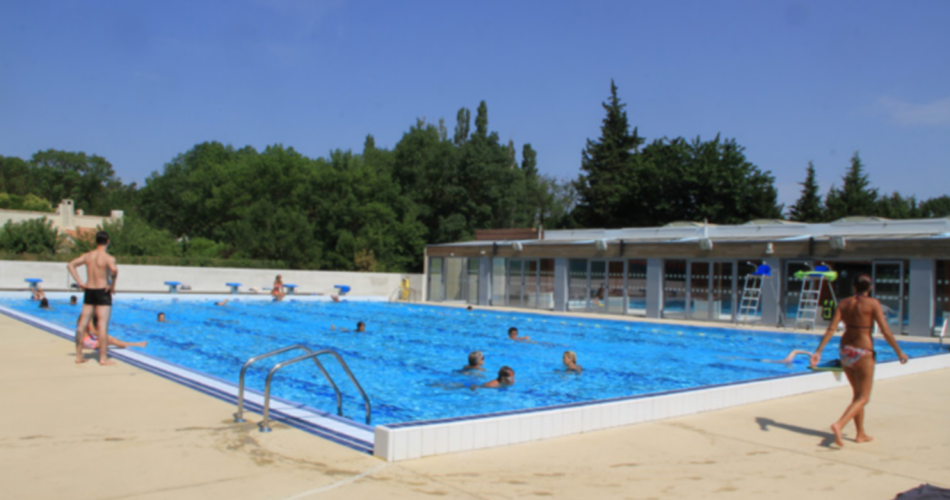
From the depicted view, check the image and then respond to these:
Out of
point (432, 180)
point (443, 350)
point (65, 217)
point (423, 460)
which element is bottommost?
point (443, 350)

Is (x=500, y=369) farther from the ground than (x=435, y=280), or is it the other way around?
(x=435, y=280)

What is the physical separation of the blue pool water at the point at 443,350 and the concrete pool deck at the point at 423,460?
10.3 ft

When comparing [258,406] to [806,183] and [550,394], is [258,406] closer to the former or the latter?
[550,394]

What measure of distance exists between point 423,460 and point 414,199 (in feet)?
153

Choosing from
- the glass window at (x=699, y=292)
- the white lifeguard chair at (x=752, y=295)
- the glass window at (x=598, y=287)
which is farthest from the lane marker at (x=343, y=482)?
the glass window at (x=598, y=287)

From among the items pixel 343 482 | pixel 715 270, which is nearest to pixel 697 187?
pixel 715 270

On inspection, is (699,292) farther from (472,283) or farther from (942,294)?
(472,283)

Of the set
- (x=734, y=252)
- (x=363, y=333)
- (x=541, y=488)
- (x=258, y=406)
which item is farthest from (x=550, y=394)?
(x=734, y=252)

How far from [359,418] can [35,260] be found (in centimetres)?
2688

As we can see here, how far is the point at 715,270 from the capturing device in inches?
920

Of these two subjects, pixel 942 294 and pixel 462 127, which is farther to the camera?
pixel 462 127

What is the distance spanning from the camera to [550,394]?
1084 cm

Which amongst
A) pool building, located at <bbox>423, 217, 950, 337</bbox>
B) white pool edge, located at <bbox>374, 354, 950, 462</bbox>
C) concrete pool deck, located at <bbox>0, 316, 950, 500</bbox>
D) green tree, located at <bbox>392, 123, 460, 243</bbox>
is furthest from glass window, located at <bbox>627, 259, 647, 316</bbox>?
green tree, located at <bbox>392, 123, 460, 243</bbox>

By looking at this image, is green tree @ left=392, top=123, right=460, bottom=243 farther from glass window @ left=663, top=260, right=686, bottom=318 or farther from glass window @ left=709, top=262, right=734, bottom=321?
glass window @ left=709, top=262, right=734, bottom=321
